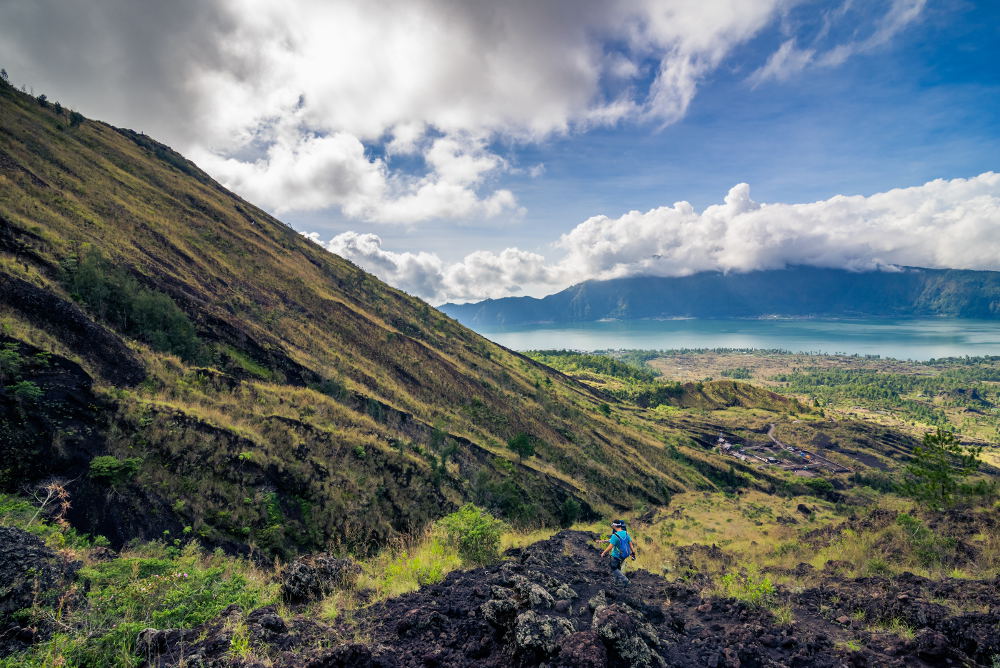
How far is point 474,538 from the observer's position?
8.12 meters

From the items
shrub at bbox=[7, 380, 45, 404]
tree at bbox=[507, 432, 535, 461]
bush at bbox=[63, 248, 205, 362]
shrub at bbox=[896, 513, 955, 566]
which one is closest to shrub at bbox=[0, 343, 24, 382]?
shrub at bbox=[7, 380, 45, 404]

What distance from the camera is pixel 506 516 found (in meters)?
20.2

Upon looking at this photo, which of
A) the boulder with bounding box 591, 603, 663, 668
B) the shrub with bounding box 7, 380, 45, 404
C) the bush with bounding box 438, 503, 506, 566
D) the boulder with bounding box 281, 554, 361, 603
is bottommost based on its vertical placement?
the bush with bounding box 438, 503, 506, 566

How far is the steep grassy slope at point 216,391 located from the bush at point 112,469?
35 millimetres

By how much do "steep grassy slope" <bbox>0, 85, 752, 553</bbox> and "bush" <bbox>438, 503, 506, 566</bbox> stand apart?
18.7 feet

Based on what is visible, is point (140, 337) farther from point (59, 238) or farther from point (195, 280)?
point (195, 280)

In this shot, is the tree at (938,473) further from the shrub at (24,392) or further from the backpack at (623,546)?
the shrub at (24,392)

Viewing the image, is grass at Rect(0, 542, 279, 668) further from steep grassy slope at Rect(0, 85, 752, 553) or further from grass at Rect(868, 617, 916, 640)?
grass at Rect(868, 617, 916, 640)

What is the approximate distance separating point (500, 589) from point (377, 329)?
33939mm

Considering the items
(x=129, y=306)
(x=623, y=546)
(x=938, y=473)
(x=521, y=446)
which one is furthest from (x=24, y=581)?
(x=938, y=473)

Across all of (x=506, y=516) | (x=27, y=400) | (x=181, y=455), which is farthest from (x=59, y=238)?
(x=506, y=516)

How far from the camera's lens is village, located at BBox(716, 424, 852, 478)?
227 feet

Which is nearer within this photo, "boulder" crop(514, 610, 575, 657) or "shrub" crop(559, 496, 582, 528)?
"boulder" crop(514, 610, 575, 657)

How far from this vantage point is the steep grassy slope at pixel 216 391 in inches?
401
